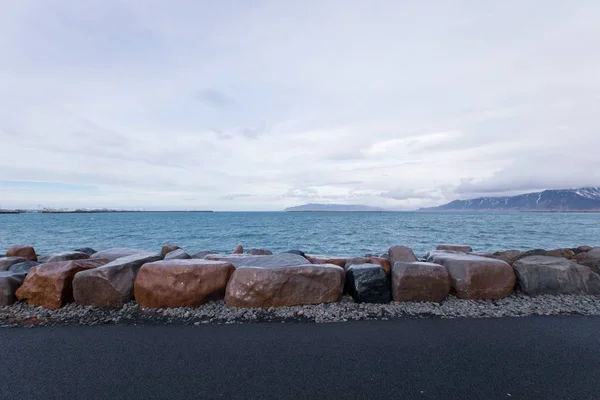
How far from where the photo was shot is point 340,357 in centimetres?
423

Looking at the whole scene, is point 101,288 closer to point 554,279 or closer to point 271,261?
point 271,261

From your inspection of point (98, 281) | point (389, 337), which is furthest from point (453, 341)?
point (98, 281)

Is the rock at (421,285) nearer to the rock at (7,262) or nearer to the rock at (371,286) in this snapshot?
the rock at (371,286)

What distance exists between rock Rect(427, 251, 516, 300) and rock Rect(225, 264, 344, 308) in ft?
7.70

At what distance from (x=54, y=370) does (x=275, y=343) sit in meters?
Answer: 2.63

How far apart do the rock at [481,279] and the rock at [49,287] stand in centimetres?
744

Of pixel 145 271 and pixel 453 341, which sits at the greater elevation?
pixel 145 271

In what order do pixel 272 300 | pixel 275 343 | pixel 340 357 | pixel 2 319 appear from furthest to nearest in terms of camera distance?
pixel 272 300 → pixel 2 319 → pixel 275 343 → pixel 340 357

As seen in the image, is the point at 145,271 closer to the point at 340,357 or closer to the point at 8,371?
the point at 8,371

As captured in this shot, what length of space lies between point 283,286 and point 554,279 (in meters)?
5.52

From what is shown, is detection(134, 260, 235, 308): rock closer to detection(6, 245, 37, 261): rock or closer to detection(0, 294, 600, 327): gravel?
detection(0, 294, 600, 327): gravel

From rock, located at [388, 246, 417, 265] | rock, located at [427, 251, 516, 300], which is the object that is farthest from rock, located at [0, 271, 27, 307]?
rock, located at [427, 251, 516, 300]

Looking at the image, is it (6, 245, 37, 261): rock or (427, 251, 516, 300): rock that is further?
(6, 245, 37, 261): rock

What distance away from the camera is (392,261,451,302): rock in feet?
21.1
